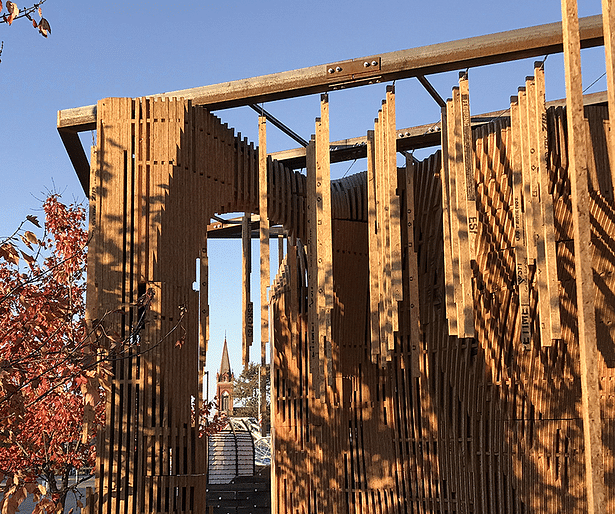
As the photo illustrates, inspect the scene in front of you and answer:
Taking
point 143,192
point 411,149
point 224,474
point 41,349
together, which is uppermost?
point 411,149

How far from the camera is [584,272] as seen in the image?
4.49 m

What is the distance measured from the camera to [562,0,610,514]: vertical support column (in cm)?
432

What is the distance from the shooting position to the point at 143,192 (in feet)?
25.1

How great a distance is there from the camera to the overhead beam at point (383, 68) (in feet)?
23.8

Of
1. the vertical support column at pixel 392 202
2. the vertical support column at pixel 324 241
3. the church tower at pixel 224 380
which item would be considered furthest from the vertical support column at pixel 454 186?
the church tower at pixel 224 380

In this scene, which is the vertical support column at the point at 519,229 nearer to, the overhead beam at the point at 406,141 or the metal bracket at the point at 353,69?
the metal bracket at the point at 353,69

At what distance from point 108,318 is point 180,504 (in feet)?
6.52

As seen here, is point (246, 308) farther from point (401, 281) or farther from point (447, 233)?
point (447, 233)

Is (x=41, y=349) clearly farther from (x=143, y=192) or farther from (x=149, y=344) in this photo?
(x=143, y=192)

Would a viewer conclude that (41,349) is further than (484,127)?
No

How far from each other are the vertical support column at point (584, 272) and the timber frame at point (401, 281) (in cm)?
169

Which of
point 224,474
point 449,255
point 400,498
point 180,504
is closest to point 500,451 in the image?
point 400,498

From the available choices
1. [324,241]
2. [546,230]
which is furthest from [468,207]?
[324,241]

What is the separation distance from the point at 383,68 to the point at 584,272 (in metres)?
3.89
